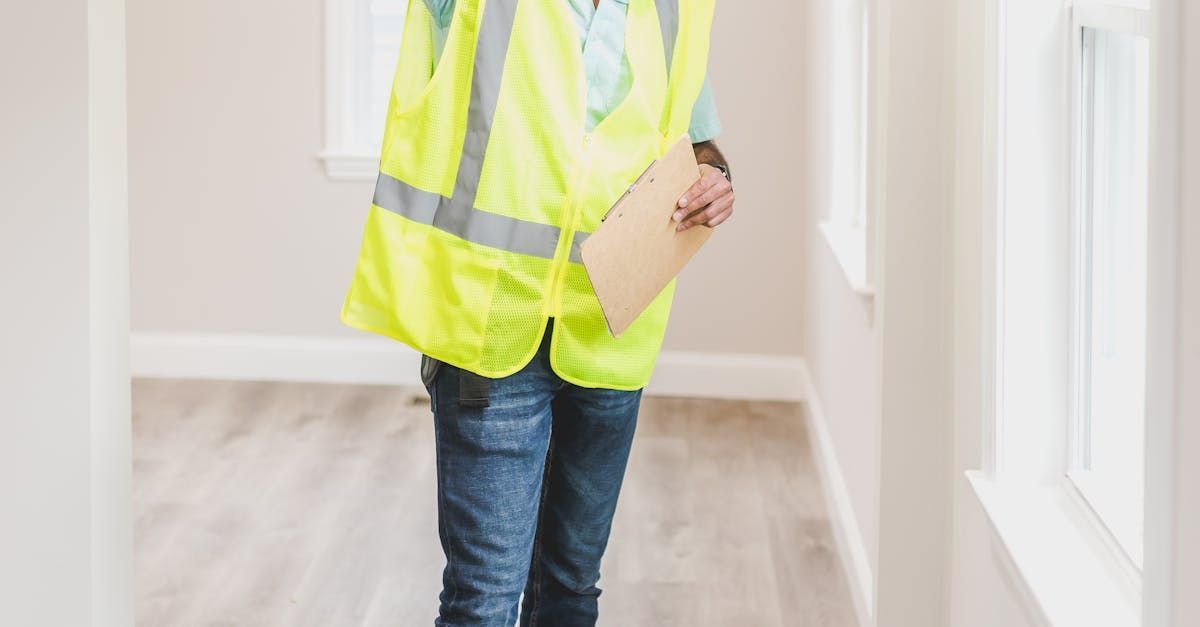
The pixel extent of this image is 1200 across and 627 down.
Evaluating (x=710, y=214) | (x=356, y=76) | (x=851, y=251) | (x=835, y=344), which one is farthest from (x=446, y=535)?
(x=356, y=76)

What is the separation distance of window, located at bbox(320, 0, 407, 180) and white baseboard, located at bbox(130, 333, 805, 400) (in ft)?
2.12

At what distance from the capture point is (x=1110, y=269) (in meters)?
1.80

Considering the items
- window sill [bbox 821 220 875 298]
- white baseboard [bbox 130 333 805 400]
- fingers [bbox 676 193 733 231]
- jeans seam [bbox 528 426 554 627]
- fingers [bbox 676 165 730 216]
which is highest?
fingers [bbox 676 165 730 216]

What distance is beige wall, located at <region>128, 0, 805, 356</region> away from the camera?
5199mm

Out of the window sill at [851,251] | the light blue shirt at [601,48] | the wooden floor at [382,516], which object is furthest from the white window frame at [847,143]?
the light blue shirt at [601,48]

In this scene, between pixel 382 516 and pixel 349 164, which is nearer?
pixel 382 516

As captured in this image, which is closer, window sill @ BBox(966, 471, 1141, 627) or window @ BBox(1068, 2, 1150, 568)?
window sill @ BBox(966, 471, 1141, 627)

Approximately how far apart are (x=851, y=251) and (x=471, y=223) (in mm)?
2174

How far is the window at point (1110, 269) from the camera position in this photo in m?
1.69

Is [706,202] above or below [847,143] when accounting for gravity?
below

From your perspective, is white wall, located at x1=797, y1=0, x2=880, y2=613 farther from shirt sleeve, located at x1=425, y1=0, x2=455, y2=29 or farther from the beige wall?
shirt sleeve, located at x1=425, y1=0, x2=455, y2=29

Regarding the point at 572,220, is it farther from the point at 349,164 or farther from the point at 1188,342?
the point at 349,164

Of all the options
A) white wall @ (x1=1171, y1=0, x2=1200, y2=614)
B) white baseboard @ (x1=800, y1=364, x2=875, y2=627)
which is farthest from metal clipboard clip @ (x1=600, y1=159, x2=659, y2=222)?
white baseboard @ (x1=800, y1=364, x2=875, y2=627)

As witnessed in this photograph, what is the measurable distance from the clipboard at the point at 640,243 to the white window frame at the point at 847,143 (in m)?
1.80
